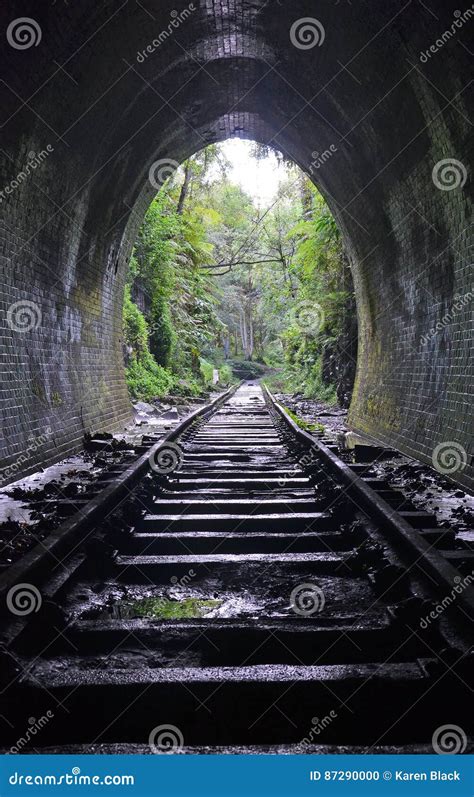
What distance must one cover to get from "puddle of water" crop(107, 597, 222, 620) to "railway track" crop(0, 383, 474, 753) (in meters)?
0.01

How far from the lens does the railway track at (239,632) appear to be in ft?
6.17

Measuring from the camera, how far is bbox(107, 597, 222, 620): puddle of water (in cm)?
274

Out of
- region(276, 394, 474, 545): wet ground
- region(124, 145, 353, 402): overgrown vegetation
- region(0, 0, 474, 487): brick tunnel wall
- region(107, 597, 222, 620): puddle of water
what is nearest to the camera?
region(107, 597, 222, 620): puddle of water

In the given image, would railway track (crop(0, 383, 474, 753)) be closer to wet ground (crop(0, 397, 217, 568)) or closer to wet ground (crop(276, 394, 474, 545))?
wet ground (crop(0, 397, 217, 568))

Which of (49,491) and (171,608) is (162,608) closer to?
(171,608)

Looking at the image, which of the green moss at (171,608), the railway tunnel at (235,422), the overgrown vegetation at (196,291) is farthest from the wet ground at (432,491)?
the overgrown vegetation at (196,291)

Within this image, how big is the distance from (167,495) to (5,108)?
339 centimetres

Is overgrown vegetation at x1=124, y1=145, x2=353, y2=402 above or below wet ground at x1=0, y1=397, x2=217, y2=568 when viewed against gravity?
above

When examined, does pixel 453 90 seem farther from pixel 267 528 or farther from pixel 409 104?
pixel 267 528

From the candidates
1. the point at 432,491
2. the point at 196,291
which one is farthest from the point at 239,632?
the point at 196,291

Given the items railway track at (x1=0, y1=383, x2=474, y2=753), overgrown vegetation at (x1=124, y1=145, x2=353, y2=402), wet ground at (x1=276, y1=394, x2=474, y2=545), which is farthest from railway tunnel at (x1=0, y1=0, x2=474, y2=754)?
overgrown vegetation at (x1=124, y1=145, x2=353, y2=402)

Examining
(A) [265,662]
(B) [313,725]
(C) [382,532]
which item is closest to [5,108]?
(C) [382,532]

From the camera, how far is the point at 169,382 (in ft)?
58.3

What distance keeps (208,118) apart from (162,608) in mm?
10000
